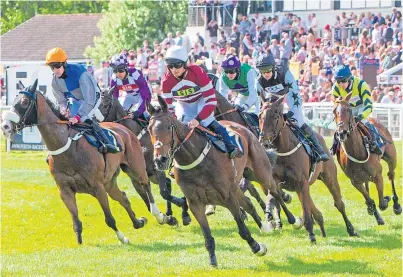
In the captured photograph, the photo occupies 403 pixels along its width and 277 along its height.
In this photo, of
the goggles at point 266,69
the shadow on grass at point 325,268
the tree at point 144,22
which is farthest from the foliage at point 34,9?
the shadow on grass at point 325,268

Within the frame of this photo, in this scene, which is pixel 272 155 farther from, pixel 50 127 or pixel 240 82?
pixel 50 127

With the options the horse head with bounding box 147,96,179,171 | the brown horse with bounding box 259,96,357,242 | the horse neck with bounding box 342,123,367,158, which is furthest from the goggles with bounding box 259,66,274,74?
the horse head with bounding box 147,96,179,171

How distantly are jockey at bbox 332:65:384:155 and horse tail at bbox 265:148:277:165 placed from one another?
213 centimetres

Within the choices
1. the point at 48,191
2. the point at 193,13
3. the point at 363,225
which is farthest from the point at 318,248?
the point at 193,13

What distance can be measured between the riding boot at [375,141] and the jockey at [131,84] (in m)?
3.40

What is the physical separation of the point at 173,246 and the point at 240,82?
2.88 metres

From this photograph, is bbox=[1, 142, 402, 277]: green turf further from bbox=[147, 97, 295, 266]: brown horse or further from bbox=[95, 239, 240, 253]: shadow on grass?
bbox=[147, 97, 295, 266]: brown horse

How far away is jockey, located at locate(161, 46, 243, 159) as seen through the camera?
412 inches

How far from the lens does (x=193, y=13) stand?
113ft

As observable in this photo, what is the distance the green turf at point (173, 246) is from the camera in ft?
A: 34.2

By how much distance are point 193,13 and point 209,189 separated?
24.7 meters

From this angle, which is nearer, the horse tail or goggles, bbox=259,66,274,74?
the horse tail

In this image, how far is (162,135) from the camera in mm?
9711

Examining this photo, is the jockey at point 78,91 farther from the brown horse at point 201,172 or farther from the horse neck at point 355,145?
the horse neck at point 355,145
